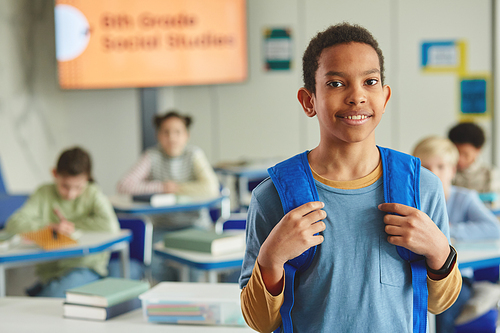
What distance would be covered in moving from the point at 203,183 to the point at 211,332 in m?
2.34

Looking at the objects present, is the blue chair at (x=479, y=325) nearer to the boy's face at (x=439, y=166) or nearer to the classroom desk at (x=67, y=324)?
the boy's face at (x=439, y=166)

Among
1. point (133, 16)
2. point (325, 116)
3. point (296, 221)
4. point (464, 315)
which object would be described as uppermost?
point (133, 16)

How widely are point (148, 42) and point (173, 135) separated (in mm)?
2094

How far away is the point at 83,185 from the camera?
2820 millimetres

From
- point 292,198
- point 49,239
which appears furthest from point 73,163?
point 292,198

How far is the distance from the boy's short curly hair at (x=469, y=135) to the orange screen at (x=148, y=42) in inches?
118

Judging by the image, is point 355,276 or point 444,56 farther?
point 444,56

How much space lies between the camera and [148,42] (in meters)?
5.36

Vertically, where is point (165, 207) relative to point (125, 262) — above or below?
above

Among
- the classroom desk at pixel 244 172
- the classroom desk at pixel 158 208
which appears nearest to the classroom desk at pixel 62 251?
the classroom desk at pixel 158 208

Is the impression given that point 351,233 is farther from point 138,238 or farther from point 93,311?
point 138,238

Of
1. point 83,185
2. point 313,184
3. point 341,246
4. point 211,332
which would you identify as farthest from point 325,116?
point 83,185

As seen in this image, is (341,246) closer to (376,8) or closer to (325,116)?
(325,116)

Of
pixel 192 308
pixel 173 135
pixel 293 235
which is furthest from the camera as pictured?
pixel 173 135
